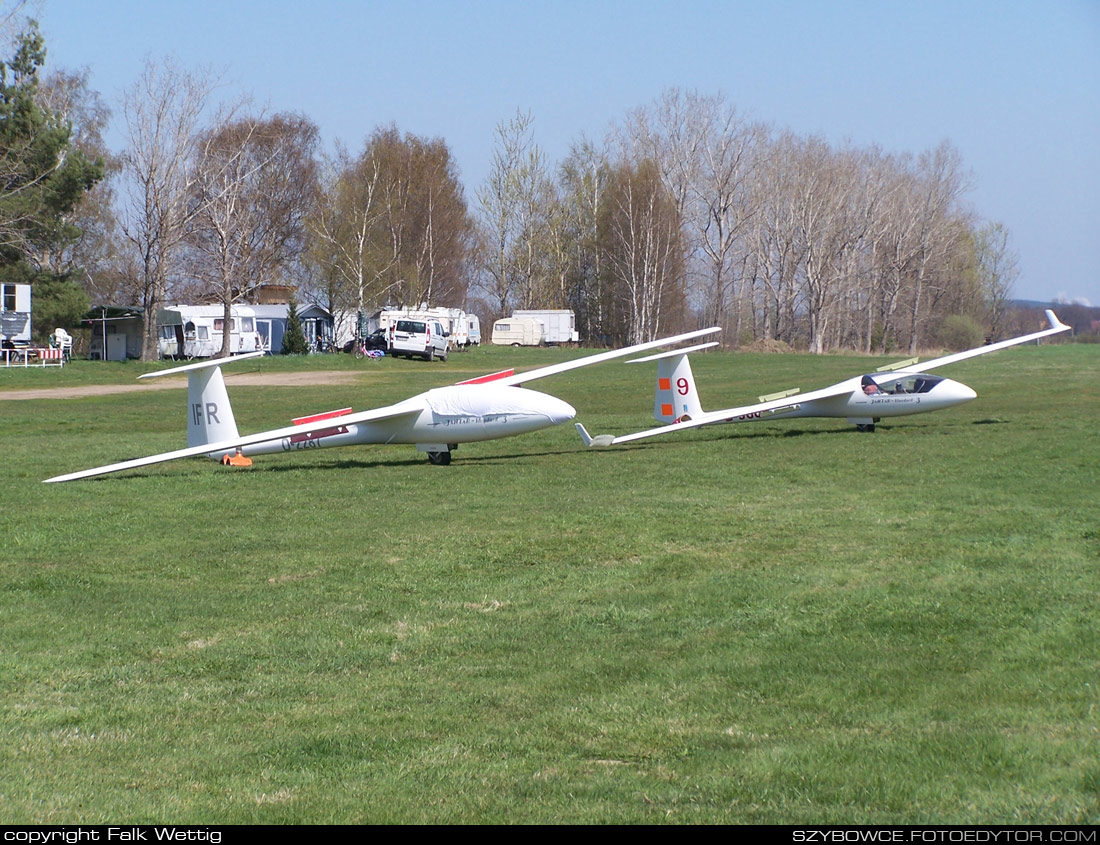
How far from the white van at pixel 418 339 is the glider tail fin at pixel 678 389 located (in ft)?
106

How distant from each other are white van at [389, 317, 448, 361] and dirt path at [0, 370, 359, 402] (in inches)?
286

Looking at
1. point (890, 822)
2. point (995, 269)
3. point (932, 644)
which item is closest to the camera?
point (890, 822)

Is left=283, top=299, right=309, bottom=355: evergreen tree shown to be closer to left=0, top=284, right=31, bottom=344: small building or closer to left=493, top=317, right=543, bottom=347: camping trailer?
left=0, top=284, right=31, bottom=344: small building

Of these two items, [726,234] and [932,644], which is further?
[726,234]

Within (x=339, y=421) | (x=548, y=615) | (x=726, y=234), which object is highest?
(x=726, y=234)

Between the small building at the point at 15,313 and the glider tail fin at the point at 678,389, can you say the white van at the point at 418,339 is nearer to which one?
the small building at the point at 15,313

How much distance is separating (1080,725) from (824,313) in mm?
68159

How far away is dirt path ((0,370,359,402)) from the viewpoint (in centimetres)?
Answer: 3450

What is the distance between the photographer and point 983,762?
492 cm

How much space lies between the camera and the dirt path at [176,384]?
1358 inches

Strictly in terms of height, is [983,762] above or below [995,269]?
below

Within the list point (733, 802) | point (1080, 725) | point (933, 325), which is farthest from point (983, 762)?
point (933, 325)

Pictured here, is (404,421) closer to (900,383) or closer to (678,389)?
(678,389)
